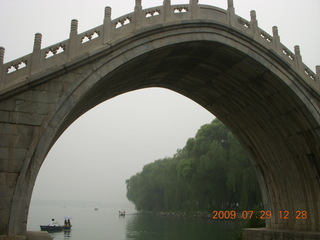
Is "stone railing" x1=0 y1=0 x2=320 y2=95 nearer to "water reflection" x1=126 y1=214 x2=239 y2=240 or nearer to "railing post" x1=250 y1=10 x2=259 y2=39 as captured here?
"railing post" x1=250 y1=10 x2=259 y2=39

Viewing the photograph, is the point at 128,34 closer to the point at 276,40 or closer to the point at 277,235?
the point at 276,40

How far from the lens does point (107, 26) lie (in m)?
9.02

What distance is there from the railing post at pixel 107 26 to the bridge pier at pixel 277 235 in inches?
366

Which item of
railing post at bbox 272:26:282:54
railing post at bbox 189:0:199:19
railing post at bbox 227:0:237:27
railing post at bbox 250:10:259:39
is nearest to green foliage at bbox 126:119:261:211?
railing post at bbox 272:26:282:54

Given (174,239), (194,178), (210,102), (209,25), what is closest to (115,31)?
(209,25)

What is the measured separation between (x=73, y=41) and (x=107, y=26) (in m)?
1.05

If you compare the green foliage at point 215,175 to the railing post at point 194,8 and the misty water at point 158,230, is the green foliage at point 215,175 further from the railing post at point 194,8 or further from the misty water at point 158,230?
the railing post at point 194,8

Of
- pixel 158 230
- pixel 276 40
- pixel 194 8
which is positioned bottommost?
pixel 158 230

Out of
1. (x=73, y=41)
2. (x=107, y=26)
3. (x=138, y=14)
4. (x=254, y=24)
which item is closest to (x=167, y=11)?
(x=138, y=14)

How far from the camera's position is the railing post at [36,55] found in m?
8.02

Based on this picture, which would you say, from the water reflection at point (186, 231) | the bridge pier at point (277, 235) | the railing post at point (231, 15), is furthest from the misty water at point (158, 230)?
the railing post at point (231, 15)

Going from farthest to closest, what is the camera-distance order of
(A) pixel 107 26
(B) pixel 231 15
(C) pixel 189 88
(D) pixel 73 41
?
(C) pixel 189 88 < (B) pixel 231 15 < (A) pixel 107 26 < (D) pixel 73 41

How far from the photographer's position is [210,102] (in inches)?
548

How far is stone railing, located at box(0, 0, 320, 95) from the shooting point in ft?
26.3
